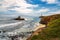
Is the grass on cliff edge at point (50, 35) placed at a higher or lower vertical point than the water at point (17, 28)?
higher

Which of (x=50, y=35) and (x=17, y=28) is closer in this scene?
(x=50, y=35)

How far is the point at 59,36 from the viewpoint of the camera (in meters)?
3.74

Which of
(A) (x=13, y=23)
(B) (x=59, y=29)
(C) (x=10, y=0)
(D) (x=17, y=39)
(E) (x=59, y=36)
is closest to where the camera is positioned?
(E) (x=59, y=36)

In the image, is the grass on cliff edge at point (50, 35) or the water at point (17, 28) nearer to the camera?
the grass on cliff edge at point (50, 35)

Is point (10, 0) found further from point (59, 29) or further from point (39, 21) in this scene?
point (59, 29)

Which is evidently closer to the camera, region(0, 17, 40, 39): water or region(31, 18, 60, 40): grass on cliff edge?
region(31, 18, 60, 40): grass on cliff edge

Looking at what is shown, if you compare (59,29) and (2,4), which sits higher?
(2,4)

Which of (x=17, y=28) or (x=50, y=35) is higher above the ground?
(x=50, y=35)

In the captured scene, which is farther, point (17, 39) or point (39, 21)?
point (39, 21)

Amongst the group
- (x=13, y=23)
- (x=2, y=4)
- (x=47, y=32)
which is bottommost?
(x=13, y=23)

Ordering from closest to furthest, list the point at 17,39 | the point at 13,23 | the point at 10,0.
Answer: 1. the point at 17,39
2. the point at 10,0
3. the point at 13,23

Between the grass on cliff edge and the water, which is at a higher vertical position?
the grass on cliff edge

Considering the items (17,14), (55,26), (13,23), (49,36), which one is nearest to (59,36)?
(49,36)

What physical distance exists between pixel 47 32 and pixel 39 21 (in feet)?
20.9
